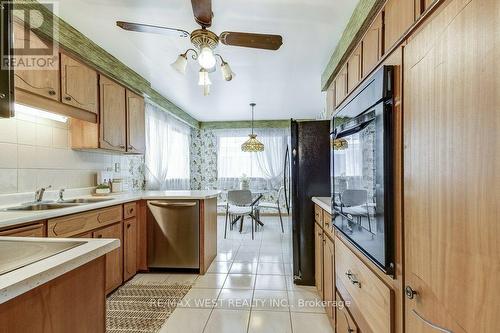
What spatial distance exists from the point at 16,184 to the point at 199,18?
187 cm

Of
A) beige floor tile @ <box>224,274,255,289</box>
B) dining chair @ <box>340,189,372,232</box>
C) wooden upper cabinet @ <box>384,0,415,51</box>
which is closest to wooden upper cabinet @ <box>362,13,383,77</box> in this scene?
wooden upper cabinet @ <box>384,0,415,51</box>

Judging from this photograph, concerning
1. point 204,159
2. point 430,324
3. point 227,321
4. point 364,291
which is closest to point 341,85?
point 364,291

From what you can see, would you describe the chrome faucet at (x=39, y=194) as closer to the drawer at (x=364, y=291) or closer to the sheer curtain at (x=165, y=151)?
the sheer curtain at (x=165, y=151)

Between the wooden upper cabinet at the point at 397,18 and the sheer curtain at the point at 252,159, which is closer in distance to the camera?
the wooden upper cabinet at the point at 397,18

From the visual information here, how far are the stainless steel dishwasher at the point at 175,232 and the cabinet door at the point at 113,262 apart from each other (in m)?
0.38

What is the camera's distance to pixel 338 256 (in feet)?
4.99

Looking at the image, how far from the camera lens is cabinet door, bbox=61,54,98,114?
198cm

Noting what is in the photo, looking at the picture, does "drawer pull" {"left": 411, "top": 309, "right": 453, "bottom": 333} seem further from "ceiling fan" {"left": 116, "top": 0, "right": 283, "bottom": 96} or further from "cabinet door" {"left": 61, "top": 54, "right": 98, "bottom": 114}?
"cabinet door" {"left": 61, "top": 54, "right": 98, "bottom": 114}

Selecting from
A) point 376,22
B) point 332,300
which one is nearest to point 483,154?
point 376,22

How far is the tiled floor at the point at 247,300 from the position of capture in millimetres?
1779

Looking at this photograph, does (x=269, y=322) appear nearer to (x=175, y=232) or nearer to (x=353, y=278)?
(x=353, y=278)

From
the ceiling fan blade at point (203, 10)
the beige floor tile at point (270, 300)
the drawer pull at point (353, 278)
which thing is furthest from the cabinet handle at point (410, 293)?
the ceiling fan blade at point (203, 10)

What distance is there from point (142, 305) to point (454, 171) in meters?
2.34

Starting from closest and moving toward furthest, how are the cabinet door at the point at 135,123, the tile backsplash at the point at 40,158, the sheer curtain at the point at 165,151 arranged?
the tile backsplash at the point at 40,158
the cabinet door at the point at 135,123
the sheer curtain at the point at 165,151
